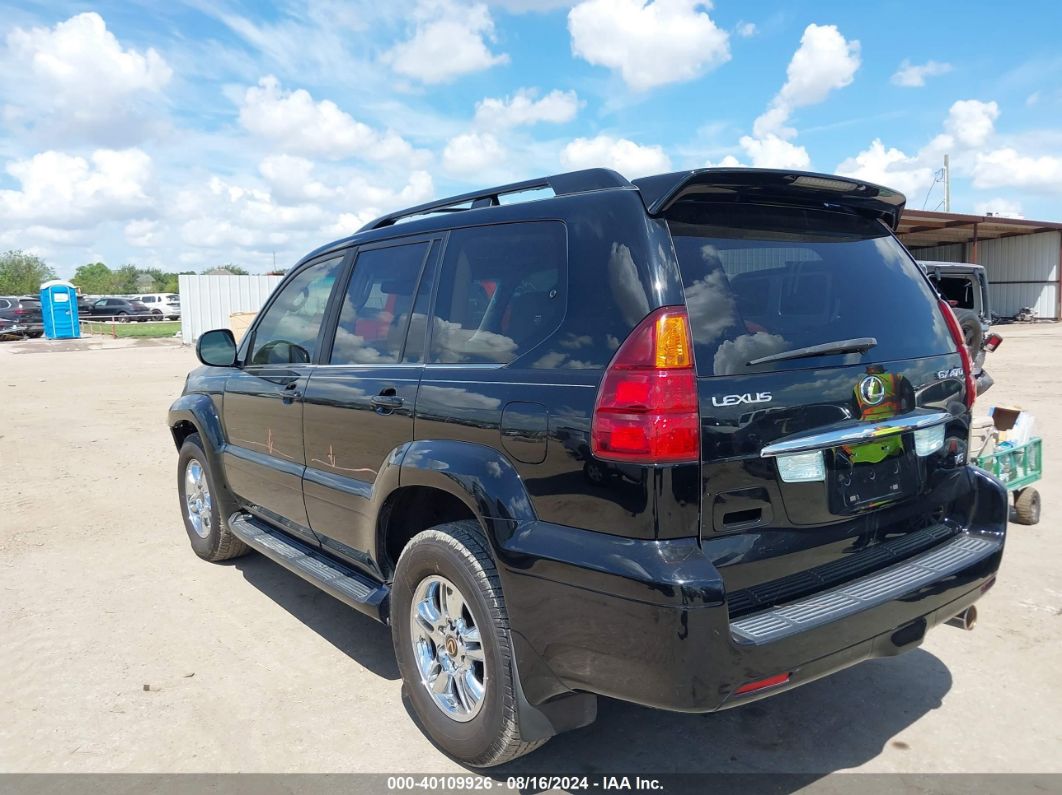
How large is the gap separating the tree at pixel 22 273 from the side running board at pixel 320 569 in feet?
269

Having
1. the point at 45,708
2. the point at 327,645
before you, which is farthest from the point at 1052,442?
the point at 45,708

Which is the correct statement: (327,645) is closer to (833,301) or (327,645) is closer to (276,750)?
(276,750)

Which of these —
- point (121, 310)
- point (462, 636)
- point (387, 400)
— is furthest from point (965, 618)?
point (121, 310)

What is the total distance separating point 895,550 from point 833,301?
91cm

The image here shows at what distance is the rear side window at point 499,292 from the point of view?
2.71 m

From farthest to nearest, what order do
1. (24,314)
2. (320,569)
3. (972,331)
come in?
(24,314) → (972,331) → (320,569)

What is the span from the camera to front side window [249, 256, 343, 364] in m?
4.09

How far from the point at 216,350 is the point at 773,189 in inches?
135

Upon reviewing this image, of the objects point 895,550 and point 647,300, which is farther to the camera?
point 895,550

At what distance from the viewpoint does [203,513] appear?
5371mm

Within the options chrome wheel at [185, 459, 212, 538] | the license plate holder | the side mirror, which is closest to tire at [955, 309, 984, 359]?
the license plate holder

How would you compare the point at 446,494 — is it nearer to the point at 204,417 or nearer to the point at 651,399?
the point at 651,399

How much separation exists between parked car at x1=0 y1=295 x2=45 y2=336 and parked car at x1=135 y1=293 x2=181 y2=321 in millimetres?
17109

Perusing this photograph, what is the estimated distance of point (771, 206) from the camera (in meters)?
2.78
